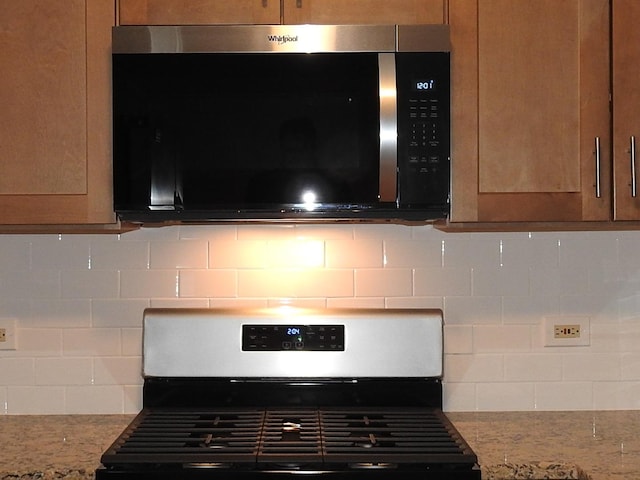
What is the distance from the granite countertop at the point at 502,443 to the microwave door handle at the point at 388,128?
2.06 feet

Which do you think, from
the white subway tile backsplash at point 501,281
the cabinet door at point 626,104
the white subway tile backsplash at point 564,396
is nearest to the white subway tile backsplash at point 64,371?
the white subway tile backsplash at point 501,281

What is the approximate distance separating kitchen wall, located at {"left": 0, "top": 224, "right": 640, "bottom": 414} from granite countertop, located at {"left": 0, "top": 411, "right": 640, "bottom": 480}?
82mm

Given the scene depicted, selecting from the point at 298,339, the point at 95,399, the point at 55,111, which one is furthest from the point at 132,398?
the point at 55,111

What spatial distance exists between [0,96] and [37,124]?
11 centimetres

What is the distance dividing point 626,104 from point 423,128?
478mm

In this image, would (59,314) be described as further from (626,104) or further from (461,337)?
(626,104)

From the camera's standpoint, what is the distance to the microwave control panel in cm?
205

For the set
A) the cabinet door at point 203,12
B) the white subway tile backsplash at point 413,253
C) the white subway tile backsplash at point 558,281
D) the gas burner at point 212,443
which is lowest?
the gas burner at point 212,443

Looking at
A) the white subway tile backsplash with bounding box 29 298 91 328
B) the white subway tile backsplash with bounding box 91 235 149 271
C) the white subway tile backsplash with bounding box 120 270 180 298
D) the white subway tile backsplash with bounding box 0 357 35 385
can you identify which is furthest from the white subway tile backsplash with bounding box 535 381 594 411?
the white subway tile backsplash with bounding box 0 357 35 385

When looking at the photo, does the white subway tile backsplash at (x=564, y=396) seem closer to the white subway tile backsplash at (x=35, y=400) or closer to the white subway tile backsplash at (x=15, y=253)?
the white subway tile backsplash at (x=35, y=400)

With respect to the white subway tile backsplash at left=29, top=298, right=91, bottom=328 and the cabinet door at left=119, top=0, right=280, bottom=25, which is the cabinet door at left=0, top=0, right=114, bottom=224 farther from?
the white subway tile backsplash at left=29, top=298, right=91, bottom=328

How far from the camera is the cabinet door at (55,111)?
6.72ft

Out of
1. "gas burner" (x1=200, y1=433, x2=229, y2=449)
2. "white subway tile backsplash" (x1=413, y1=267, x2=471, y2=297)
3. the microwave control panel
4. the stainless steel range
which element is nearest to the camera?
"gas burner" (x1=200, y1=433, x2=229, y2=449)

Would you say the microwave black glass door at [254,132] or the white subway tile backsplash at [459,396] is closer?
the microwave black glass door at [254,132]
